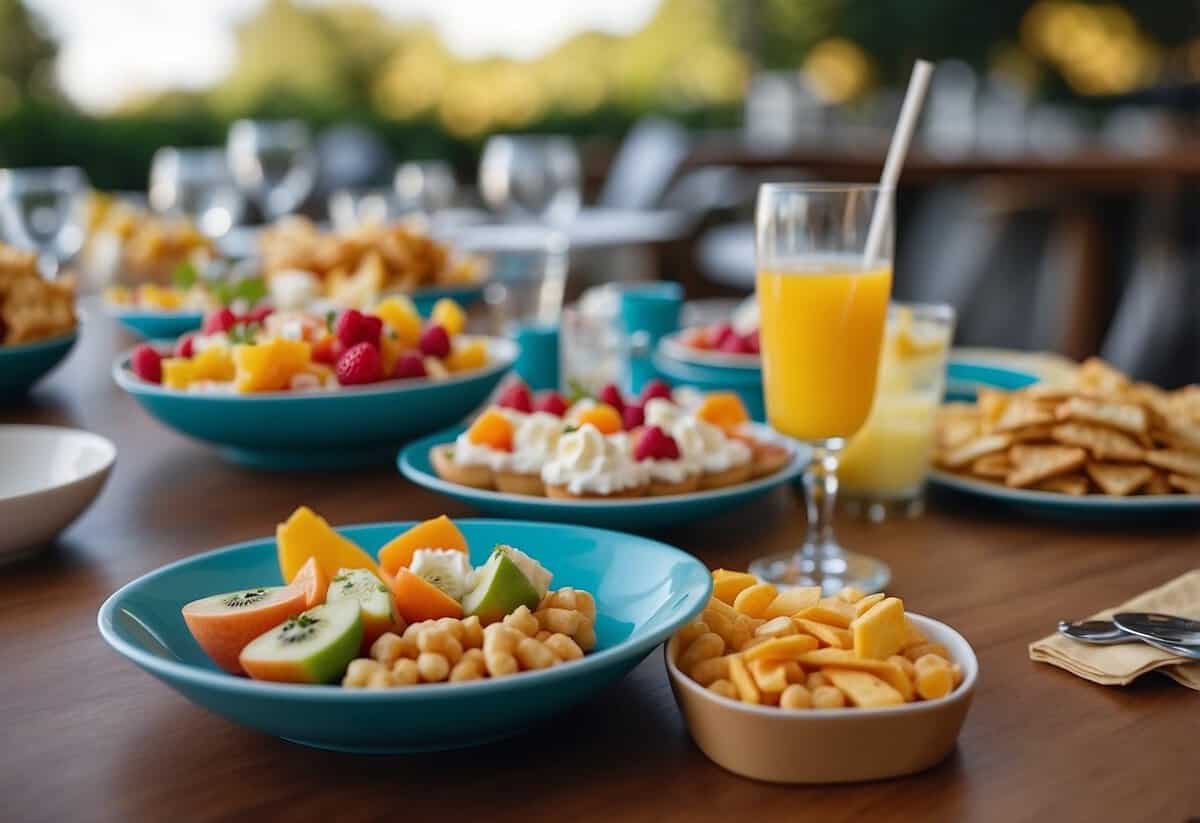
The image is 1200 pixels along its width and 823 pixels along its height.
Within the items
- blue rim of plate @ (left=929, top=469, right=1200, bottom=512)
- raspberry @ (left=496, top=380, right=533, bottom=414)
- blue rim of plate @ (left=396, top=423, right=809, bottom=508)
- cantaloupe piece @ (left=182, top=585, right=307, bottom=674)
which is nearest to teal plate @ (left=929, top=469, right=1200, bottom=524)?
blue rim of plate @ (left=929, top=469, right=1200, bottom=512)

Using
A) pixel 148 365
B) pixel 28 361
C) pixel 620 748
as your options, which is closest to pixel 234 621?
pixel 620 748

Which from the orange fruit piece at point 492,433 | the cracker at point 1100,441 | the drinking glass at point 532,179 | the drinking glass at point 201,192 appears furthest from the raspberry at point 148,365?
the drinking glass at point 201,192

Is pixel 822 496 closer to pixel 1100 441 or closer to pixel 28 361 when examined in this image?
pixel 1100 441

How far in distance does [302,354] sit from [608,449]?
1.57 ft

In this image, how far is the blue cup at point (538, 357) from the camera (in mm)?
2041

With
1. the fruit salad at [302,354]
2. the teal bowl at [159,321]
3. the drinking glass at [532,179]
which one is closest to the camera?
the fruit salad at [302,354]

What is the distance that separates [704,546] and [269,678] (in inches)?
23.2

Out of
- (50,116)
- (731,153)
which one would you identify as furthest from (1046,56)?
(50,116)

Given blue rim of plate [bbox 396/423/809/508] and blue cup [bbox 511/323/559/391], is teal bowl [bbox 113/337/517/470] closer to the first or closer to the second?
blue rim of plate [bbox 396/423/809/508]

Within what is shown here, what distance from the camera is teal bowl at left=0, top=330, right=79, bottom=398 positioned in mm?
1907

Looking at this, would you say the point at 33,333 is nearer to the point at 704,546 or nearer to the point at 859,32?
the point at 704,546

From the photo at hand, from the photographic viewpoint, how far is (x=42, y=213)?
92.0 inches

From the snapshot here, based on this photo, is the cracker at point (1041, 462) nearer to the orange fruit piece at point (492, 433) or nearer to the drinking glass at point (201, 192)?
the orange fruit piece at point (492, 433)

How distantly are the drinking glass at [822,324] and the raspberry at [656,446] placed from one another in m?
0.11
